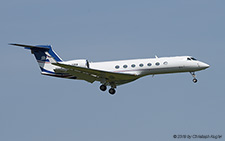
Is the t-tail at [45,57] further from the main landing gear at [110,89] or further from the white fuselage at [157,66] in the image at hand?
the white fuselage at [157,66]

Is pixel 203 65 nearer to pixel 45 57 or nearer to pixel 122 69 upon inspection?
pixel 122 69

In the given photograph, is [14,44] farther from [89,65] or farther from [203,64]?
[203,64]

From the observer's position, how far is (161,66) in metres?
30.1

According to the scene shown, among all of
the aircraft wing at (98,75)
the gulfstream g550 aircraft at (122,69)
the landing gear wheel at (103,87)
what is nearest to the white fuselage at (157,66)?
the gulfstream g550 aircraft at (122,69)

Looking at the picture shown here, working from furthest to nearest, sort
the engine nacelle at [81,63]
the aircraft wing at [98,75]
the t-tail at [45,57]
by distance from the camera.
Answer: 1. the t-tail at [45,57]
2. the engine nacelle at [81,63]
3. the aircraft wing at [98,75]

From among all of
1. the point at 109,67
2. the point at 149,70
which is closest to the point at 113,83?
the point at 109,67

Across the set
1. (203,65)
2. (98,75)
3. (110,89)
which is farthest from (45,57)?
(203,65)

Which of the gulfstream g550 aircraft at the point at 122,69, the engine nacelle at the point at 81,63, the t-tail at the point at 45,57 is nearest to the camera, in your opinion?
the gulfstream g550 aircraft at the point at 122,69

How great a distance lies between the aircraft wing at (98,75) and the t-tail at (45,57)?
3233 millimetres

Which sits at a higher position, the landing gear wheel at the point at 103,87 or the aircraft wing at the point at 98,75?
the aircraft wing at the point at 98,75

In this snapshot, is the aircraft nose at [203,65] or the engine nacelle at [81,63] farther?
the engine nacelle at [81,63]

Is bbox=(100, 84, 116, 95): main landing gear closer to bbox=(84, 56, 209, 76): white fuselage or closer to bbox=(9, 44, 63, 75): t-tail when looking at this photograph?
bbox=(84, 56, 209, 76): white fuselage

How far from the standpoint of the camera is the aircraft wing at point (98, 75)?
96.8 feet

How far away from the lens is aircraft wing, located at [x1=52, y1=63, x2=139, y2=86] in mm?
29516
